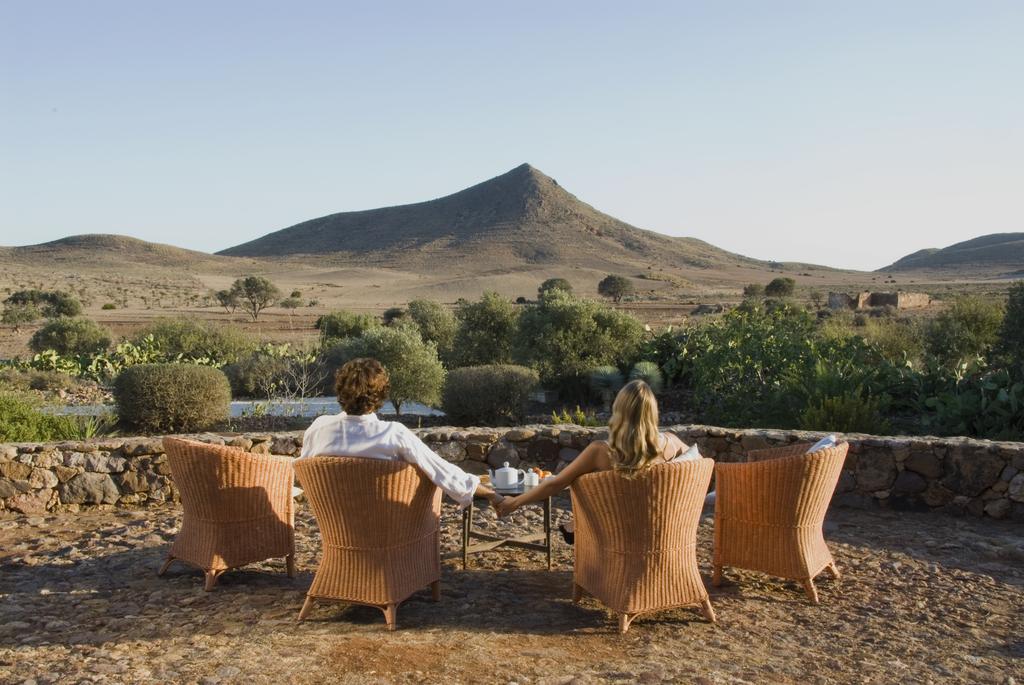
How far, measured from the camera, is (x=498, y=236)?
101688 millimetres

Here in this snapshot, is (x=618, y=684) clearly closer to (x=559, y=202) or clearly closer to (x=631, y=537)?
(x=631, y=537)

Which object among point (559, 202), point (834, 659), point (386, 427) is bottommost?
point (834, 659)

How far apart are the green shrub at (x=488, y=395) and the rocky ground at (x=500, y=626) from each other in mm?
6459

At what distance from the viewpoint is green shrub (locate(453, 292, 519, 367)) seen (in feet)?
53.5

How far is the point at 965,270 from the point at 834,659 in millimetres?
109398

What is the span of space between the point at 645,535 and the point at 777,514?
95 centimetres

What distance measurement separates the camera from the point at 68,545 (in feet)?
18.9

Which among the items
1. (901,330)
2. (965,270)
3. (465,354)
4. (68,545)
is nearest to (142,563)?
(68,545)

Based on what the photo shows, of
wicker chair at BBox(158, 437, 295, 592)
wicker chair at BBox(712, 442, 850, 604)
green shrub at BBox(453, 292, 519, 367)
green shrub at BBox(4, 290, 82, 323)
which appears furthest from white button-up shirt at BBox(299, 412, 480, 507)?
green shrub at BBox(4, 290, 82, 323)

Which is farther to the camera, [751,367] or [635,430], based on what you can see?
[751,367]

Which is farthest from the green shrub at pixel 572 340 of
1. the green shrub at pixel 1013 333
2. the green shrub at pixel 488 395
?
the green shrub at pixel 1013 333

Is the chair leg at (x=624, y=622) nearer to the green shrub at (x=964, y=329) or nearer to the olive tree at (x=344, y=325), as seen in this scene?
the green shrub at (x=964, y=329)

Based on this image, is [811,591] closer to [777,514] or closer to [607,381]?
[777,514]

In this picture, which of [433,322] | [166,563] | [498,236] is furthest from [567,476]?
[498,236]
